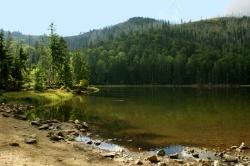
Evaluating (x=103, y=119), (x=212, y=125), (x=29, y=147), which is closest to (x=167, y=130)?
(x=212, y=125)

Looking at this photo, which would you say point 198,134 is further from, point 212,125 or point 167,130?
point 212,125

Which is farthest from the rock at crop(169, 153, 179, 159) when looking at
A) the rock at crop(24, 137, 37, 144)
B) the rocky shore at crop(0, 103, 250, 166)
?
the rock at crop(24, 137, 37, 144)

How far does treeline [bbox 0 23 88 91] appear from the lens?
93294mm

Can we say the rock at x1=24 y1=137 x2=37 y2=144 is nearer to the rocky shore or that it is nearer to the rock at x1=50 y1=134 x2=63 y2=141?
the rocky shore

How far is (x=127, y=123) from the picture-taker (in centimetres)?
5266

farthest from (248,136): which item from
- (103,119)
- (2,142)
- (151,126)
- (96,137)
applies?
(2,142)

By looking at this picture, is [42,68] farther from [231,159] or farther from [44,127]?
[231,159]

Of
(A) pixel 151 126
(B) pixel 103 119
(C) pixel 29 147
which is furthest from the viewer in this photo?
(B) pixel 103 119

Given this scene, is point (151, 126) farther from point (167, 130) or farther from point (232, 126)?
point (232, 126)

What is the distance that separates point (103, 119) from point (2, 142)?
28.0 meters

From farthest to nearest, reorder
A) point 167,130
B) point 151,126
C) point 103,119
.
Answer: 1. point 103,119
2. point 151,126
3. point 167,130

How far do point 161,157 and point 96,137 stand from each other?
464 inches

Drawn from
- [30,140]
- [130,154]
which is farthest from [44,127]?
[130,154]

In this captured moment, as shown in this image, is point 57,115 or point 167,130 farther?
point 57,115
